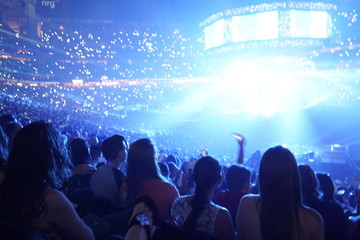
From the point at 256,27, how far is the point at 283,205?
2027 cm

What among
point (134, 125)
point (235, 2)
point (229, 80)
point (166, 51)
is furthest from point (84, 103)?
point (235, 2)

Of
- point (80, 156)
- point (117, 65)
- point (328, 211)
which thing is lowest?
point (328, 211)

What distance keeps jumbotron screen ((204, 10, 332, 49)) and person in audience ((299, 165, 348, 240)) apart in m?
18.5

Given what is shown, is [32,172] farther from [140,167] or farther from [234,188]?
[234,188]

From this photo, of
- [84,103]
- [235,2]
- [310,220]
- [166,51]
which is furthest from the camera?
[166,51]

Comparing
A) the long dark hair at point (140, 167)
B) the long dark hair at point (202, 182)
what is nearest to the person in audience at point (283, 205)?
the long dark hair at point (202, 182)

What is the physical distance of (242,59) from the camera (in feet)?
96.6

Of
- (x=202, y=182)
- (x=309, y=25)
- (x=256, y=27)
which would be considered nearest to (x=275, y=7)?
(x=256, y=27)

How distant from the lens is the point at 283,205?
2.36m

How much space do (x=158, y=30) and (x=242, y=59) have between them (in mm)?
14141

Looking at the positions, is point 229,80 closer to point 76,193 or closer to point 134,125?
point 134,125

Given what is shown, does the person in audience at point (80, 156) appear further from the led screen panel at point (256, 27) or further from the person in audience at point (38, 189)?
the led screen panel at point (256, 27)

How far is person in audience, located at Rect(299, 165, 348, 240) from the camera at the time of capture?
121 inches

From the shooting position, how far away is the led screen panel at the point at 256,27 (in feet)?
67.2
